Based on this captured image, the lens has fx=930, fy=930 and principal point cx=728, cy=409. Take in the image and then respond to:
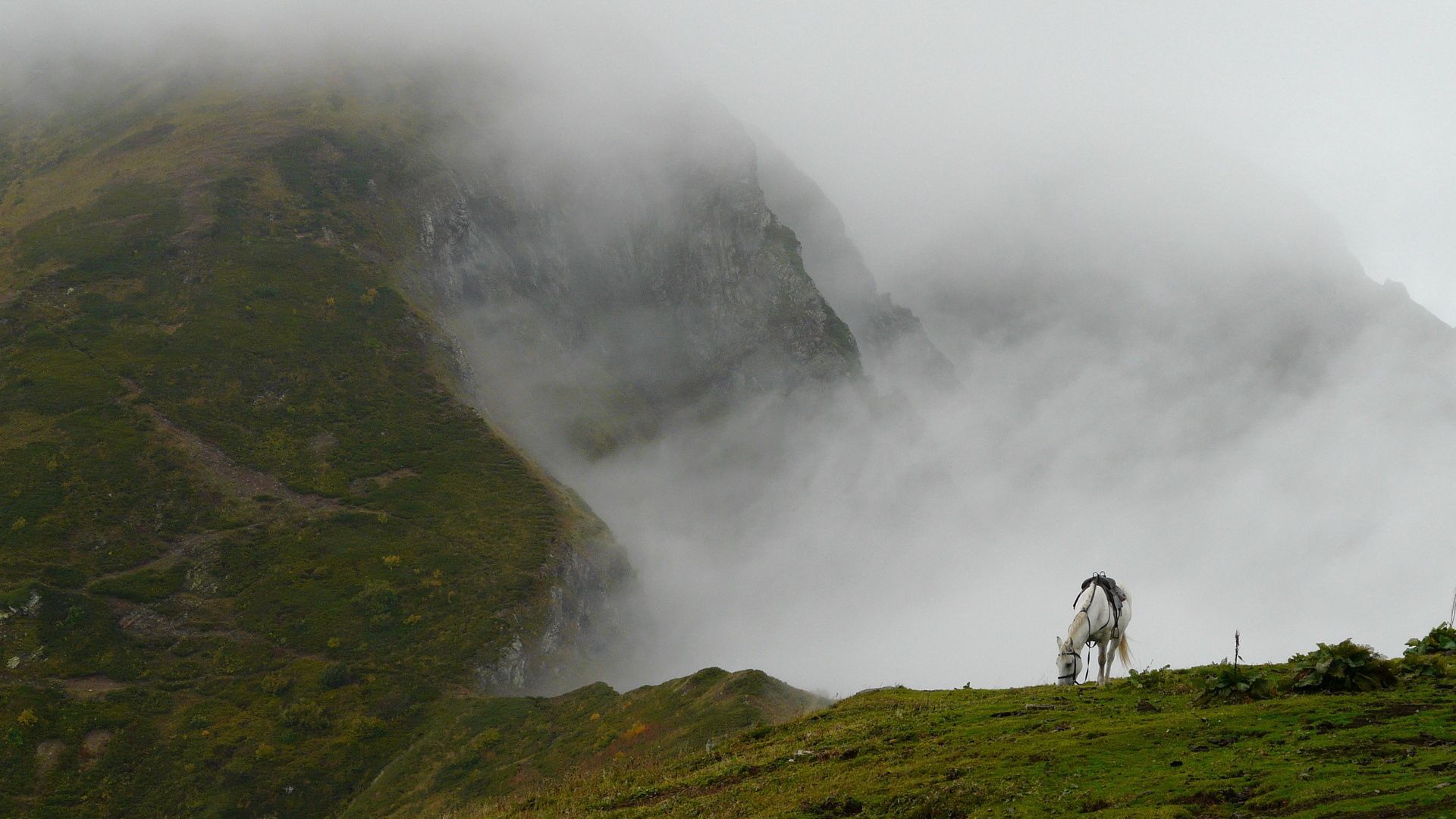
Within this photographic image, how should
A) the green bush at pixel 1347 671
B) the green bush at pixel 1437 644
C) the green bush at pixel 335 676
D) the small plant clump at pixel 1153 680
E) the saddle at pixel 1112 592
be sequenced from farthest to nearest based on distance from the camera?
the green bush at pixel 335 676 < the saddle at pixel 1112 592 < the small plant clump at pixel 1153 680 < the green bush at pixel 1437 644 < the green bush at pixel 1347 671

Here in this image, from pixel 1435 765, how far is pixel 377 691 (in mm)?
90122

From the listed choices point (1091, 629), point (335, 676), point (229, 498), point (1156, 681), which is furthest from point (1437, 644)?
point (229, 498)

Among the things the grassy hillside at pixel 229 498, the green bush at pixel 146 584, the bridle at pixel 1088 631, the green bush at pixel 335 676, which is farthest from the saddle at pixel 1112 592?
the green bush at pixel 146 584

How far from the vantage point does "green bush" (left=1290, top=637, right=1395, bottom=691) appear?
22.3 m

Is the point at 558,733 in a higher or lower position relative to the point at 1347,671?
lower

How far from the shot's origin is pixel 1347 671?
2273 cm

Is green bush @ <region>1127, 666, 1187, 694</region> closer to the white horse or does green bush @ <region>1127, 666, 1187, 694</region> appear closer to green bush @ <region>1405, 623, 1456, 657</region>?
the white horse

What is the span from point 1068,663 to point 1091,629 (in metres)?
1.37

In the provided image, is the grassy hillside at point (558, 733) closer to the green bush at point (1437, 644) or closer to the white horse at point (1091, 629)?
the white horse at point (1091, 629)

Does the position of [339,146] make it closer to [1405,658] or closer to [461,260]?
[461,260]

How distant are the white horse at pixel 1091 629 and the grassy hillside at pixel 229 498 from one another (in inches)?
2637

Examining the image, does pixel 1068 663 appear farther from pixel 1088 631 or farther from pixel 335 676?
pixel 335 676

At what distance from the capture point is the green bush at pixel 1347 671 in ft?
73.2

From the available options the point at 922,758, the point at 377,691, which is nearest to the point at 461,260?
the point at 377,691
